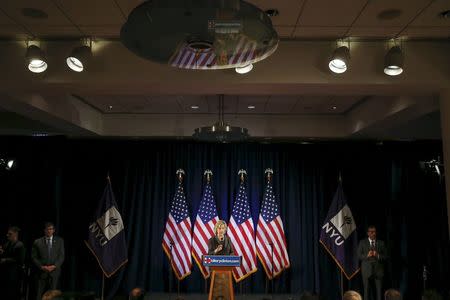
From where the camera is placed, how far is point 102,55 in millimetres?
4641

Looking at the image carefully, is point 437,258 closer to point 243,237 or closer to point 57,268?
point 243,237

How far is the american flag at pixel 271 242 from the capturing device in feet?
26.4

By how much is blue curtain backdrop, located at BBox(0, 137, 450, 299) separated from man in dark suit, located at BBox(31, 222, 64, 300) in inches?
48.9

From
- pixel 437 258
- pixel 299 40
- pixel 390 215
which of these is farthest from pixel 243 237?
pixel 299 40

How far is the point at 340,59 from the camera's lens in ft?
14.2

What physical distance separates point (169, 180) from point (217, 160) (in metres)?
1.04

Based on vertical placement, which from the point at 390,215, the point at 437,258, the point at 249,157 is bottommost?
the point at 437,258

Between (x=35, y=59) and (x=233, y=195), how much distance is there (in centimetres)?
517

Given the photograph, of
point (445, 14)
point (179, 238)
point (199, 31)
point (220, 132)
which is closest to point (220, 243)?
point (179, 238)

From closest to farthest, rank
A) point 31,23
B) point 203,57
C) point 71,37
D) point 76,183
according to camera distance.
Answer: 1. point 203,57
2. point 31,23
3. point 71,37
4. point 76,183

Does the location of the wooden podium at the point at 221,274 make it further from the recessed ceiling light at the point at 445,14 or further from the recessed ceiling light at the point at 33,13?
the recessed ceiling light at the point at 445,14

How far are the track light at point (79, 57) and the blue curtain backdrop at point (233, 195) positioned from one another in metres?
4.44

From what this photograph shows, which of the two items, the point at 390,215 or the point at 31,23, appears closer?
the point at 31,23

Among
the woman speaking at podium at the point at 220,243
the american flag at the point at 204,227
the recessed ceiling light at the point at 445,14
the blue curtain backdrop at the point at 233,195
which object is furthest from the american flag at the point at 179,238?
the recessed ceiling light at the point at 445,14
